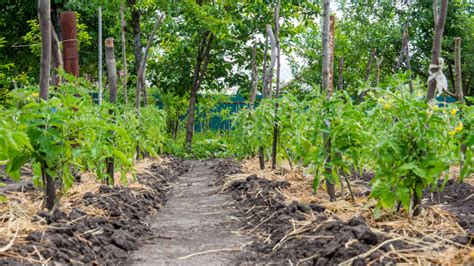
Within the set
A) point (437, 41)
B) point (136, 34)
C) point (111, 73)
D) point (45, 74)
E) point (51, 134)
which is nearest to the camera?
point (51, 134)

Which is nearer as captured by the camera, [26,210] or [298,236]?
[298,236]

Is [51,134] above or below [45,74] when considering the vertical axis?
below

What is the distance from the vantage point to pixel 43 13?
4863 millimetres

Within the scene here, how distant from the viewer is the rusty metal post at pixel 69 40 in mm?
8023

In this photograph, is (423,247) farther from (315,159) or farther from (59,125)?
(59,125)

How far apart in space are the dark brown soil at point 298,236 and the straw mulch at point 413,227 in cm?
11

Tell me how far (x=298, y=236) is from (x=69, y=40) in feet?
17.0

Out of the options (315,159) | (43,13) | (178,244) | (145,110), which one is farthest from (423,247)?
(145,110)

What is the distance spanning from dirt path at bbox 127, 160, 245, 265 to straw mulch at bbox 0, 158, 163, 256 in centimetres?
65

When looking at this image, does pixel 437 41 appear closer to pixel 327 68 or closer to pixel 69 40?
pixel 327 68

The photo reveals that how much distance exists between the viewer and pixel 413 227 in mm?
3838

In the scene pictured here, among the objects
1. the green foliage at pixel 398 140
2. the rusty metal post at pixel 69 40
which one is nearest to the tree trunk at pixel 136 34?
the rusty metal post at pixel 69 40

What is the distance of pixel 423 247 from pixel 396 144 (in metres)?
0.77

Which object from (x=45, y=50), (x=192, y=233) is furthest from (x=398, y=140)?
(x=45, y=50)
